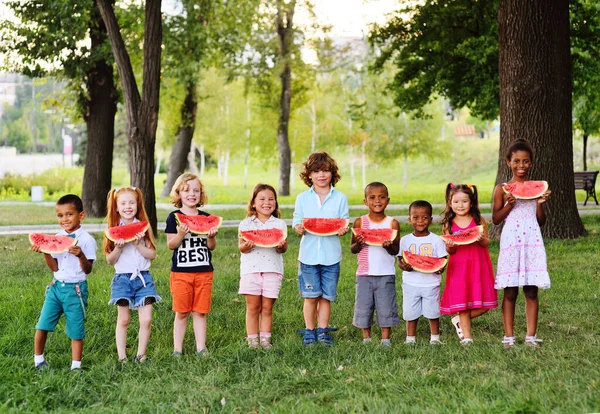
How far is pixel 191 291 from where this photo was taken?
639 centimetres

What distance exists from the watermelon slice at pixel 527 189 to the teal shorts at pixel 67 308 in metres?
3.58

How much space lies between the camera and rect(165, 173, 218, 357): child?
6344mm

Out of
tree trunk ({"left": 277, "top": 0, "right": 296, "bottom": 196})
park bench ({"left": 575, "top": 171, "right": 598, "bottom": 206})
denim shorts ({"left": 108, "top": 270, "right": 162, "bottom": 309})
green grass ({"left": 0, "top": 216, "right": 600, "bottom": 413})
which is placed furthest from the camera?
tree trunk ({"left": 277, "top": 0, "right": 296, "bottom": 196})

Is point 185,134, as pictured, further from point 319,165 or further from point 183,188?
point 183,188

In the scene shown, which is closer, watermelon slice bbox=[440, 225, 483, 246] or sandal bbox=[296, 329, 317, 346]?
watermelon slice bbox=[440, 225, 483, 246]

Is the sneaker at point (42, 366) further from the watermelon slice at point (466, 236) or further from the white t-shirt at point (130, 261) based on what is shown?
the watermelon slice at point (466, 236)

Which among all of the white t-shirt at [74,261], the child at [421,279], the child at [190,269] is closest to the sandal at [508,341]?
the child at [421,279]

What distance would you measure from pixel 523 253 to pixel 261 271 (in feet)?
7.27

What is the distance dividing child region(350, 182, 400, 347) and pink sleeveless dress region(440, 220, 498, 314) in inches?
19.5

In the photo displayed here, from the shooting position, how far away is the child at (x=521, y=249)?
642 cm

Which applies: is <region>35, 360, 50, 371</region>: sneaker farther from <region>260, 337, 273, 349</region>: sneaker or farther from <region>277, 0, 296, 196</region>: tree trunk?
<region>277, 0, 296, 196</region>: tree trunk

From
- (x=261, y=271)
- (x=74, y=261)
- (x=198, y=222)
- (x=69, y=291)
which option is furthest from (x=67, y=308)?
(x=261, y=271)

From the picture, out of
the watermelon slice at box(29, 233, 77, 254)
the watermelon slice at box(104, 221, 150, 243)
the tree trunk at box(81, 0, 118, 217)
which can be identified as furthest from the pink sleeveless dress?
the tree trunk at box(81, 0, 118, 217)

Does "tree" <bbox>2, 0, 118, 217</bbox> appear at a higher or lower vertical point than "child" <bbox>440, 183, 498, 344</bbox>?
higher
